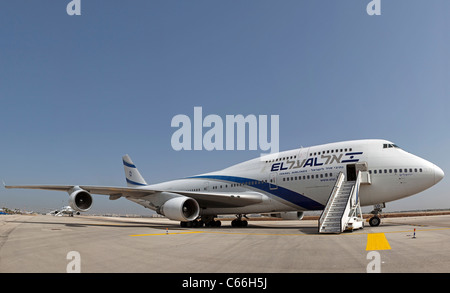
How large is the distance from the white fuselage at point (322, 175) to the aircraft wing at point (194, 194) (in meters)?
0.45

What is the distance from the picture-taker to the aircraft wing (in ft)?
72.0

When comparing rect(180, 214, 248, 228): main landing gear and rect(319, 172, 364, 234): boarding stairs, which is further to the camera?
rect(180, 214, 248, 228): main landing gear

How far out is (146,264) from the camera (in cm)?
668

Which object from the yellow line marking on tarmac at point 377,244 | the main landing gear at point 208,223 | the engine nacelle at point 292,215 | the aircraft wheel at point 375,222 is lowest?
the main landing gear at point 208,223

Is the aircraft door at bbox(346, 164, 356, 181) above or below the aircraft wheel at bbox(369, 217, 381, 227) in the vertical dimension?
above

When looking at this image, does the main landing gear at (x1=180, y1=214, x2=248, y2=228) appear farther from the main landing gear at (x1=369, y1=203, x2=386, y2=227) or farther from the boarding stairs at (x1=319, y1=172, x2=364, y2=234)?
the main landing gear at (x1=369, y1=203, x2=386, y2=227)

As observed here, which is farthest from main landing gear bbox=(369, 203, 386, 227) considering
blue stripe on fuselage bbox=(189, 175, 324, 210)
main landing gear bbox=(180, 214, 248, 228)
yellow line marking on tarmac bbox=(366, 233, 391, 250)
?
main landing gear bbox=(180, 214, 248, 228)

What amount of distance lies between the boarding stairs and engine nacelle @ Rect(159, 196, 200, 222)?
9261 millimetres

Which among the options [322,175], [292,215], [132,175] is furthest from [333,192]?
[132,175]

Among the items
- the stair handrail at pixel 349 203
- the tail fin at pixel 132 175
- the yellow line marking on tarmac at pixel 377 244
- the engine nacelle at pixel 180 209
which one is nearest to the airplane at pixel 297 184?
the engine nacelle at pixel 180 209

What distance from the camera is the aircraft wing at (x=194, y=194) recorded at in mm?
21953

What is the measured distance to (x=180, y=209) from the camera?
20.7 metres

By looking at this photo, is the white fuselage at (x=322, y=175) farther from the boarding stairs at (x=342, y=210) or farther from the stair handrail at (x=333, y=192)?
the boarding stairs at (x=342, y=210)
